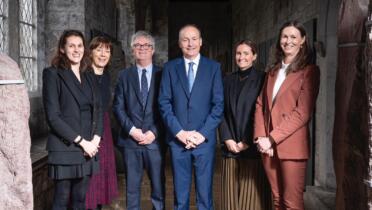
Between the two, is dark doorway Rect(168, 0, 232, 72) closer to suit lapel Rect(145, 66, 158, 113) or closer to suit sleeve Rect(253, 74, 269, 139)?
suit lapel Rect(145, 66, 158, 113)

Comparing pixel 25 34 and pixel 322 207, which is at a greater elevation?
pixel 25 34

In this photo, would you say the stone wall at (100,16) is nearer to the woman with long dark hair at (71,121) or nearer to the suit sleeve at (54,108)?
the woman with long dark hair at (71,121)

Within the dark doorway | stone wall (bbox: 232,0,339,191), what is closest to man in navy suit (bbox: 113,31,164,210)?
stone wall (bbox: 232,0,339,191)

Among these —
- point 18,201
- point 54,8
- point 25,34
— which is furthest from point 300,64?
point 54,8

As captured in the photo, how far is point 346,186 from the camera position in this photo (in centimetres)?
168

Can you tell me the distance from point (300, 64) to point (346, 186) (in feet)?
3.67

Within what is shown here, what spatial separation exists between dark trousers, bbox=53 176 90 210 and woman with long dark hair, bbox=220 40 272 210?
1.00 meters

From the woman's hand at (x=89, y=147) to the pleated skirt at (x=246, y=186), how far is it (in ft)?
3.07

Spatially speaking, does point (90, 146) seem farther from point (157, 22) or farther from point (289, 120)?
point (157, 22)

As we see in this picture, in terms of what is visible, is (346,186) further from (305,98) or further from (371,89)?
(305,98)

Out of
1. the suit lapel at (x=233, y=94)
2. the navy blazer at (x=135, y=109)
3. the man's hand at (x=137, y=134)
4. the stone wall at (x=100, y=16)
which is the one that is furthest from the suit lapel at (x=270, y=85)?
the stone wall at (x=100, y=16)

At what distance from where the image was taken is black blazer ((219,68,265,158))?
291 cm

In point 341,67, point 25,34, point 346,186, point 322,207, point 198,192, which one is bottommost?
point 322,207

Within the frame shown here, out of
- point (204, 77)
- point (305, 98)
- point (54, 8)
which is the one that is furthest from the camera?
point (54, 8)
